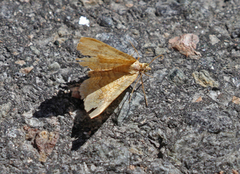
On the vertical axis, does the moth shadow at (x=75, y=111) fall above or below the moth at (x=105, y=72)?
below

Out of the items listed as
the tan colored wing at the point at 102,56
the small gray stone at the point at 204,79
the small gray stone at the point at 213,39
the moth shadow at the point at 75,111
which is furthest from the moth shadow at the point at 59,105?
the small gray stone at the point at 213,39

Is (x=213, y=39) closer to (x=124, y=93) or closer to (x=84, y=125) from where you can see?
(x=124, y=93)

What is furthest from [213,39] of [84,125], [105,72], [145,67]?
[84,125]

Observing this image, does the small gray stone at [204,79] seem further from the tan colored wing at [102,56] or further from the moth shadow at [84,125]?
the moth shadow at [84,125]

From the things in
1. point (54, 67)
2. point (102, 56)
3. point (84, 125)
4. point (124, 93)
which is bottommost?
point (84, 125)

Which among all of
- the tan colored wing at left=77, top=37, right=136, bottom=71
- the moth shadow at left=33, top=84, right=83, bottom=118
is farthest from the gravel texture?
the tan colored wing at left=77, top=37, right=136, bottom=71

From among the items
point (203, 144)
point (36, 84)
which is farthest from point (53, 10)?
point (203, 144)

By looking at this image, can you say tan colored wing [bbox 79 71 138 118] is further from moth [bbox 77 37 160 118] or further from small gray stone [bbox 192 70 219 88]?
small gray stone [bbox 192 70 219 88]
